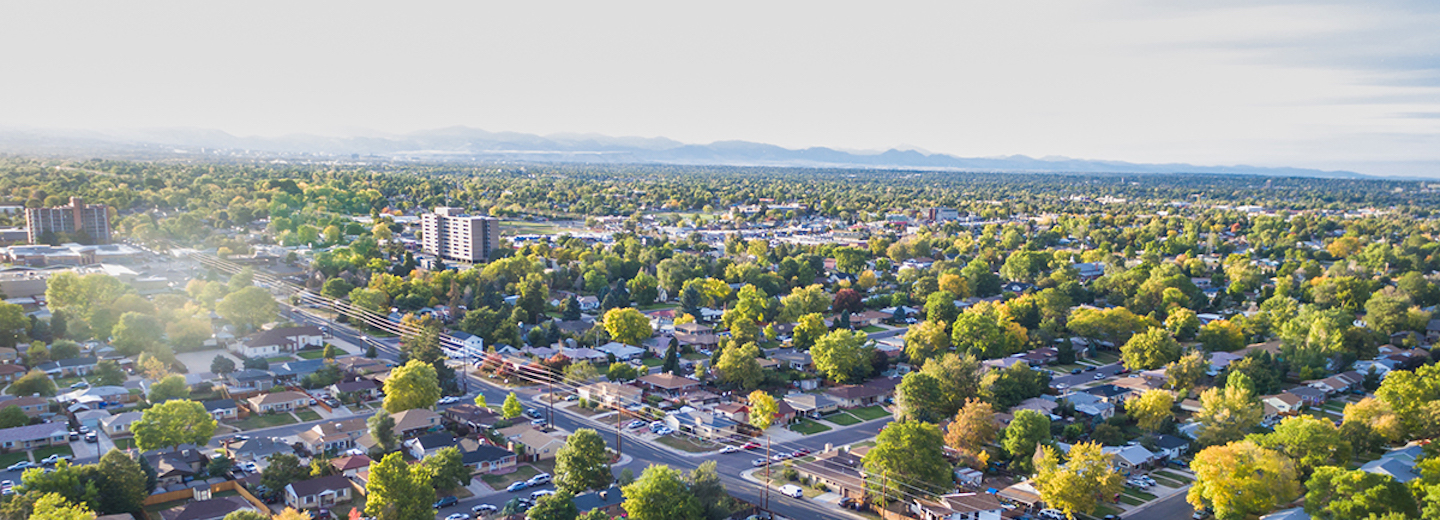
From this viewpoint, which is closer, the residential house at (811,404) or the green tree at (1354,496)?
the green tree at (1354,496)

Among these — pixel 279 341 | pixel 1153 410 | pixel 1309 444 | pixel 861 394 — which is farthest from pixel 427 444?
pixel 1309 444

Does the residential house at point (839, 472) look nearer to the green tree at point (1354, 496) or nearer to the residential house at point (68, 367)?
the green tree at point (1354, 496)

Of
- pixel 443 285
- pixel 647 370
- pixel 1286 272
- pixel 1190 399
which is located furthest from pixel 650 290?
pixel 1286 272

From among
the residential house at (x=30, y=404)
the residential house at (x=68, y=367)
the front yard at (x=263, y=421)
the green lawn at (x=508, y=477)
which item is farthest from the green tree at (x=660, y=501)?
the residential house at (x=68, y=367)

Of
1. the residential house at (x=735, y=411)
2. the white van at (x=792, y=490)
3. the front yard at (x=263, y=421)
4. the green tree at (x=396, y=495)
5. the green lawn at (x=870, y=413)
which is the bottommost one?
the front yard at (x=263, y=421)

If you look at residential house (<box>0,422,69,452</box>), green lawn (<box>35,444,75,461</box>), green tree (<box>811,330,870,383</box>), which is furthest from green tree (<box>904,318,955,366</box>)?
residential house (<box>0,422,69,452</box>)

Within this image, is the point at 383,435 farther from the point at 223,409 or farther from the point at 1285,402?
the point at 1285,402

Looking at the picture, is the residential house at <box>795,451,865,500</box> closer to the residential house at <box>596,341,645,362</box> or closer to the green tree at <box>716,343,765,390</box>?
the green tree at <box>716,343,765,390</box>
